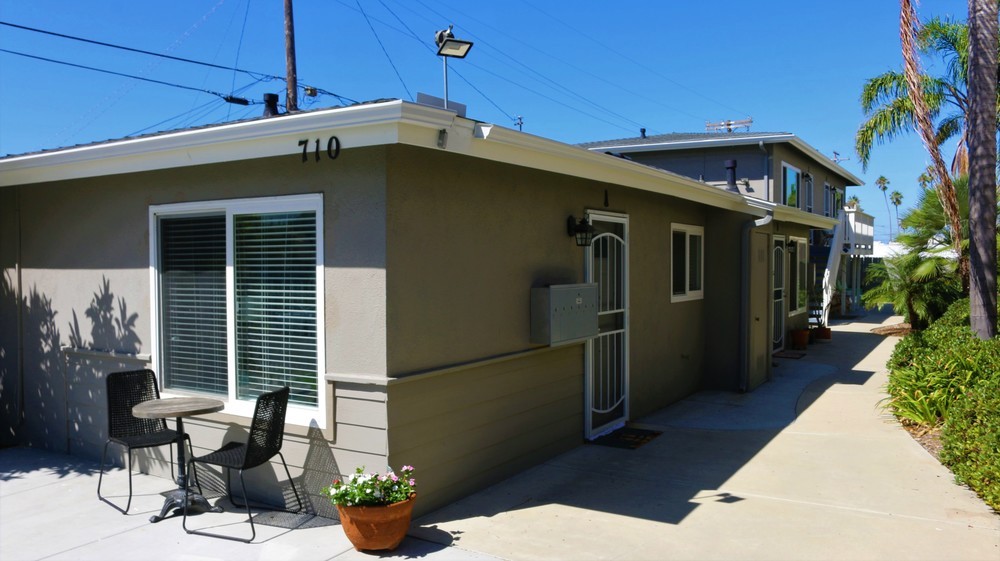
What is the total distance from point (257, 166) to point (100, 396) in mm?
2773

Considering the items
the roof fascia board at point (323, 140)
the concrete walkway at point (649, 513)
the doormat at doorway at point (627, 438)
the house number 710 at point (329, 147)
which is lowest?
the concrete walkway at point (649, 513)

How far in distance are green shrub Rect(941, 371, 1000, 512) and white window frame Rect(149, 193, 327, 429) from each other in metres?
4.72

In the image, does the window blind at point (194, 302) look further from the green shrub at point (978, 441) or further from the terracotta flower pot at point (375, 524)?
the green shrub at point (978, 441)

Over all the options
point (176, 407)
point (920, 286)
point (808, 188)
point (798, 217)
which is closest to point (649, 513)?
point (176, 407)

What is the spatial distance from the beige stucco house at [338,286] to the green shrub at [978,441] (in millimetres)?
3054

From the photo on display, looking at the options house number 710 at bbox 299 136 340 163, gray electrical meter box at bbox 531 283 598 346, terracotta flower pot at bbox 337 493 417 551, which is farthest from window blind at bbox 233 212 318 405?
gray electrical meter box at bbox 531 283 598 346

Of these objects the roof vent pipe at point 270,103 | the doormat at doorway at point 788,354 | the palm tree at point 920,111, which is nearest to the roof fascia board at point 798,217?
the palm tree at point 920,111

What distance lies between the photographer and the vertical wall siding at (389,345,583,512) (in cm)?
473

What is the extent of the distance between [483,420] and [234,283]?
2.16 m

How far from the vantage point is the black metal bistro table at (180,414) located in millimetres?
4688

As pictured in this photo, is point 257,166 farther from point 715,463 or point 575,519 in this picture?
point 715,463

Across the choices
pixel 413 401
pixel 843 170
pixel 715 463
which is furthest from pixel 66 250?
pixel 843 170

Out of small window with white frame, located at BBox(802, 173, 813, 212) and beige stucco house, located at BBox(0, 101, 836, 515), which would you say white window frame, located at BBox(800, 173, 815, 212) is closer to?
small window with white frame, located at BBox(802, 173, 813, 212)

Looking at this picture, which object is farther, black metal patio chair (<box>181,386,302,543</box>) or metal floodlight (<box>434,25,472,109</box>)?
metal floodlight (<box>434,25,472,109</box>)
